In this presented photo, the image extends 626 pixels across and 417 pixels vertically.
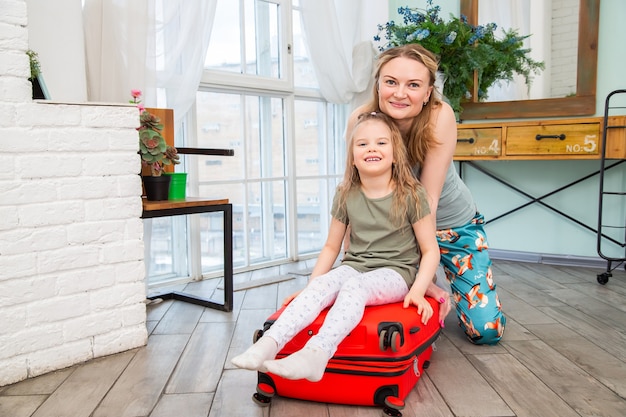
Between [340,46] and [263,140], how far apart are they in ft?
2.46

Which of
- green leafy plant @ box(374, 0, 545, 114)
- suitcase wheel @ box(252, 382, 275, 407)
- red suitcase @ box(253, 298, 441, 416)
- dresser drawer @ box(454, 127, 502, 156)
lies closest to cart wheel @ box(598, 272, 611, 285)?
dresser drawer @ box(454, 127, 502, 156)

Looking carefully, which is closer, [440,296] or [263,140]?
[440,296]

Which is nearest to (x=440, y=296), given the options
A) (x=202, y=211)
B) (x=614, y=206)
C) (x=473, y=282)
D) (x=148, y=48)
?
(x=473, y=282)

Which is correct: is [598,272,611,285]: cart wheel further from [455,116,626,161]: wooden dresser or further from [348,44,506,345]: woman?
[348,44,506,345]: woman

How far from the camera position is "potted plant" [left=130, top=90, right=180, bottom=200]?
2027 mm

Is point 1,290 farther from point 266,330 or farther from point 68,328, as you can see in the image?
point 266,330

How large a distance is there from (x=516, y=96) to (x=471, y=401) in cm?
241

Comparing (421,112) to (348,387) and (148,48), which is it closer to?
(348,387)

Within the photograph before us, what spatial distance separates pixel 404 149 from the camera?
66.6 inches

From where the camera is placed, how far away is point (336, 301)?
4.69ft

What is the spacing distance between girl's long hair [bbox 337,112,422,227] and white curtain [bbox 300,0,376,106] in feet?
5.55

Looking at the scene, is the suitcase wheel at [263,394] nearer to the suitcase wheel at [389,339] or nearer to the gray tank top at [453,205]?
the suitcase wheel at [389,339]

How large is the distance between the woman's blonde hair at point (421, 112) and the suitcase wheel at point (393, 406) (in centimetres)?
78

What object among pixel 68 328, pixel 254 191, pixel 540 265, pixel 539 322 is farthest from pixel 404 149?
pixel 540 265
